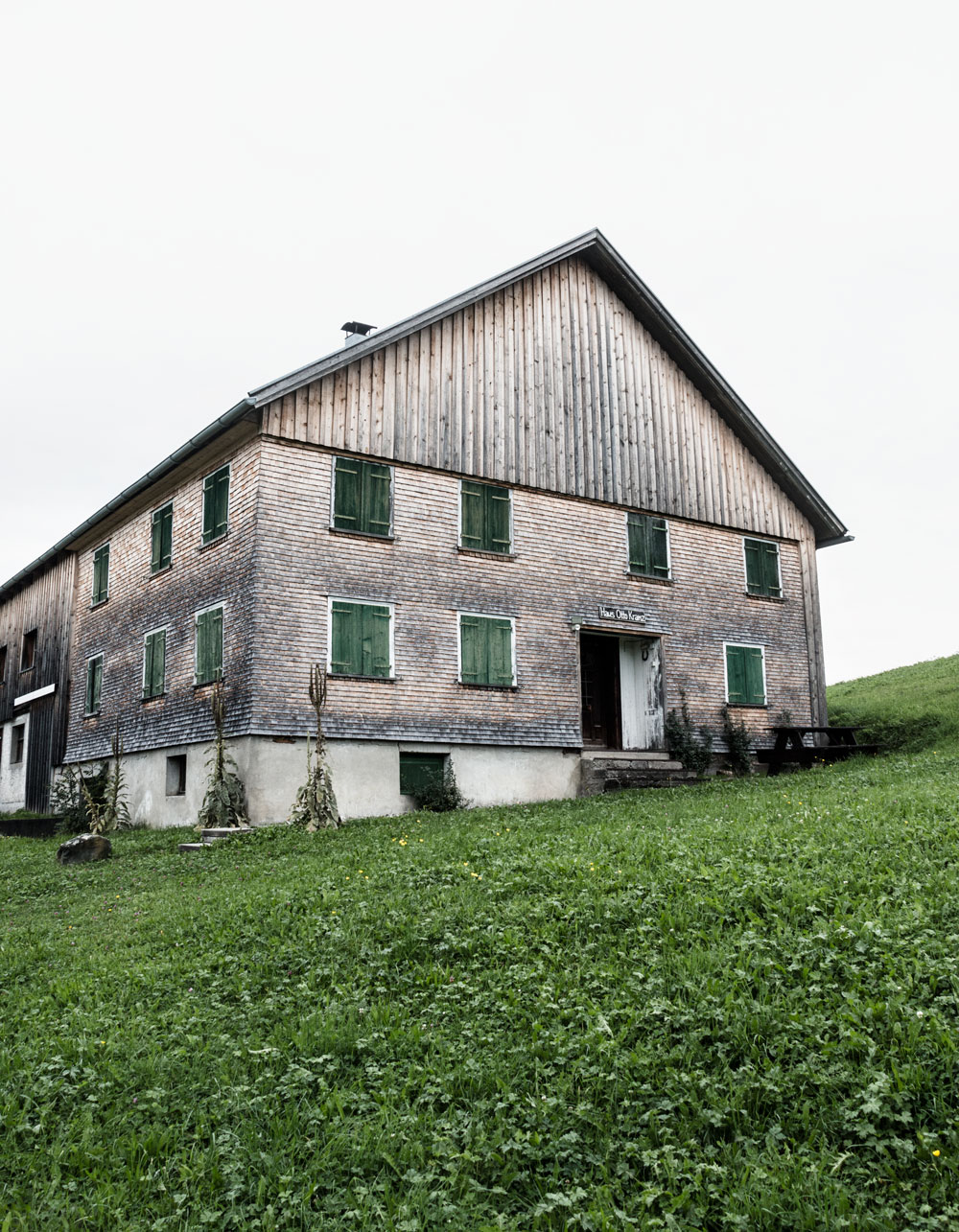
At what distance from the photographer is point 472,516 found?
2141cm

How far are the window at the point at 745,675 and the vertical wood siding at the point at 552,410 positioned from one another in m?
3.05

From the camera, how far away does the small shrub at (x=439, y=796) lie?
19.7 m

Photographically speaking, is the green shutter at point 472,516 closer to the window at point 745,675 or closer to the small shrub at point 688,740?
the small shrub at point 688,740

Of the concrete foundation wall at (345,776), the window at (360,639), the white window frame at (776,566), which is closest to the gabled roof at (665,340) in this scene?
the white window frame at (776,566)

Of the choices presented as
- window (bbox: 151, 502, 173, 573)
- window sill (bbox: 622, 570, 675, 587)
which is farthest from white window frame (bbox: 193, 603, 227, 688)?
window sill (bbox: 622, 570, 675, 587)

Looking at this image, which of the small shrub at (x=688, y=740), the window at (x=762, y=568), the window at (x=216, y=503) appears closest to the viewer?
the window at (x=216, y=503)

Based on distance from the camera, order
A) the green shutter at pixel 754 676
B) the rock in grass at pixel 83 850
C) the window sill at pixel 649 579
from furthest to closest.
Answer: the green shutter at pixel 754 676 → the window sill at pixel 649 579 → the rock in grass at pixel 83 850

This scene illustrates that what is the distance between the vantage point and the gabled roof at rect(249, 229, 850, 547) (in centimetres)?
2133

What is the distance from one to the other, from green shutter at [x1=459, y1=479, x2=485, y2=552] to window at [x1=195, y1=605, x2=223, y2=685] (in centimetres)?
500

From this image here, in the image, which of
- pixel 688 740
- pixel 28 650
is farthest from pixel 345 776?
pixel 28 650

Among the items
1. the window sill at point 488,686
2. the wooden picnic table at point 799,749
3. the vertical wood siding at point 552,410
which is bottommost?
the wooden picnic table at point 799,749

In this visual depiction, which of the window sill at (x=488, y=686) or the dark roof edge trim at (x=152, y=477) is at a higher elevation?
the dark roof edge trim at (x=152, y=477)

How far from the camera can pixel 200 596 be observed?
20.8m

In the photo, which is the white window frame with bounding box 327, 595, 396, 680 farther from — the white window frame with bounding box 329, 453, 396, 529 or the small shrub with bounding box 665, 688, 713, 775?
the small shrub with bounding box 665, 688, 713, 775
